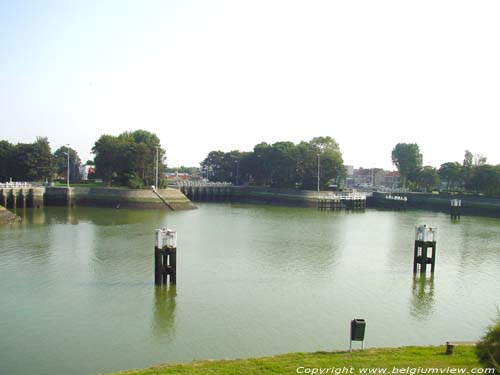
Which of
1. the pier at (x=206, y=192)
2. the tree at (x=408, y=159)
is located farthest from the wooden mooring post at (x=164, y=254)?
the tree at (x=408, y=159)

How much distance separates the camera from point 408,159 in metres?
114

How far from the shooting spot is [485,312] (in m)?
19.6

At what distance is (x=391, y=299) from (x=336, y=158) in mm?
68546

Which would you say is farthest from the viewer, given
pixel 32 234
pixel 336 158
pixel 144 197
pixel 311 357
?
pixel 336 158

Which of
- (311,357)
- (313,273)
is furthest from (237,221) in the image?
(311,357)

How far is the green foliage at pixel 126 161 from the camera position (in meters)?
71.2

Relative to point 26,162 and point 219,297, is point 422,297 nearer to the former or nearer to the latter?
point 219,297

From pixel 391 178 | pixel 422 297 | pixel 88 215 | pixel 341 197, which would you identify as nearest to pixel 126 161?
pixel 88 215

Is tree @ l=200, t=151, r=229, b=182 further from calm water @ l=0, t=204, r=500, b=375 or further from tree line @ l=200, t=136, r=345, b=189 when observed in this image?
calm water @ l=0, t=204, r=500, b=375

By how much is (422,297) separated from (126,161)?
57.6m

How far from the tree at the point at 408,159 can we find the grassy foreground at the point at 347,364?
10533cm

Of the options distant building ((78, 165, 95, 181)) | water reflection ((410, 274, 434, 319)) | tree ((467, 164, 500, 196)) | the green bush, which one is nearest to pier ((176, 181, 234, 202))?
distant building ((78, 165, 95, 181))

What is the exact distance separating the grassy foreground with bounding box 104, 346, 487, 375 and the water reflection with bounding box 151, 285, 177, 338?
16.0 ft

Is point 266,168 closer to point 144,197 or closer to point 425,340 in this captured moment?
point 144,197
